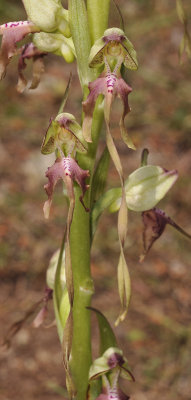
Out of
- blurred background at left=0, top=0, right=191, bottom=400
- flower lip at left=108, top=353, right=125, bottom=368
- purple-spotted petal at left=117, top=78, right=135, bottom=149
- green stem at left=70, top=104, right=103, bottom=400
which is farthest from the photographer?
blurred background at left=0, top=0, right=191, bottom=400

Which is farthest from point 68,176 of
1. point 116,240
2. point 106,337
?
point 116,240

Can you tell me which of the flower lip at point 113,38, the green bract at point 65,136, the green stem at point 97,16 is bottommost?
the green bract at point 65,136

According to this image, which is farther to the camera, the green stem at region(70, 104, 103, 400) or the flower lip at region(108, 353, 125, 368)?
the flower lip at region(108, 353, 125, 368)

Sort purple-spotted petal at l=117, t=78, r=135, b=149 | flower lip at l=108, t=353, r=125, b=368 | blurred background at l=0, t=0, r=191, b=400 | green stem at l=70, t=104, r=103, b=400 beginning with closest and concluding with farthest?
purple-spotted petal at l=117, t=78, r=135, b=149
green stem at l=70, t=104, r=103, b=400
flower lip at l=108, t=353, r=125, b=368
blurred background at l=0, t=0, r=191, b=400

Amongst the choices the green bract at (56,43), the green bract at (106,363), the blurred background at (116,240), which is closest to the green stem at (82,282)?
the green bract at (106,363)

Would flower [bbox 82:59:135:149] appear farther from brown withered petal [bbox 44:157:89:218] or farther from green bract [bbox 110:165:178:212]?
green bract [bbox 110:165:178:212]

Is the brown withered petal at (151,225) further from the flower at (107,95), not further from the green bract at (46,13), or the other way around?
the green bract at (46,13)

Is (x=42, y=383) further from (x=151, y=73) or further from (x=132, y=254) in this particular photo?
(x=151, y=73)

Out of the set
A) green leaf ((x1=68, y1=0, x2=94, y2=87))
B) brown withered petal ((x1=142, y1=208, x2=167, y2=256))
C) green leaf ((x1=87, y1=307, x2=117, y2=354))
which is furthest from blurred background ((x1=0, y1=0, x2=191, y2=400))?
green leaf ((x1=68, y1=0, x2=94, y2=87))
